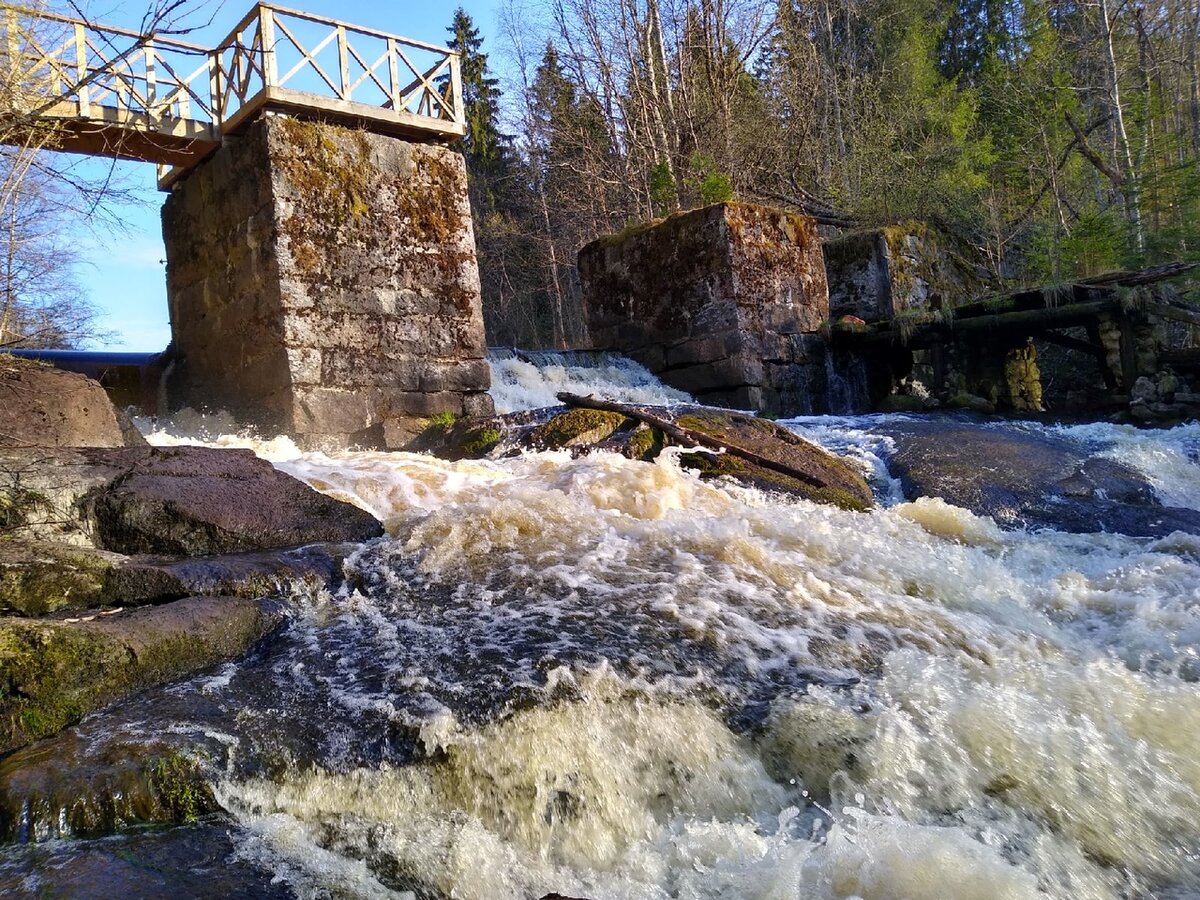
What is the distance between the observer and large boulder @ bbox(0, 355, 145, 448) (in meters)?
4.34

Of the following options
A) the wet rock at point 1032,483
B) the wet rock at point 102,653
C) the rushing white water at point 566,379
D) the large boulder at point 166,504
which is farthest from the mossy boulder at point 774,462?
the wet rock at point 102,653

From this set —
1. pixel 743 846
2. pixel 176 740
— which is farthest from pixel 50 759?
pixel 743 846

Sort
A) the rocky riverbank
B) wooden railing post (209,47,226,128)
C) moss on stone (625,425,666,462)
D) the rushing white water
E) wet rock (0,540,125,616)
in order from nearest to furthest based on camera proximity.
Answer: the rocky riverbank, wet rock (0,540,125,616), moss on stone (625,425,666,462), wooden railing post (209,47,226,128), the rushing white water

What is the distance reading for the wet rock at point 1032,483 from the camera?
18.7 feet

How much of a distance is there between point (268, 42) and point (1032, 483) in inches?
265

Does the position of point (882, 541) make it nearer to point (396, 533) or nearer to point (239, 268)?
point (396, 533)

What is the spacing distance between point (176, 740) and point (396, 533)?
2.04m

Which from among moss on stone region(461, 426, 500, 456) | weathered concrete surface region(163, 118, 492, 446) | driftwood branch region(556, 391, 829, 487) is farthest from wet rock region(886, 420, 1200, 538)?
weathered concrete surface region(163, 118, 492, 446)

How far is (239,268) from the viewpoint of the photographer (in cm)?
727

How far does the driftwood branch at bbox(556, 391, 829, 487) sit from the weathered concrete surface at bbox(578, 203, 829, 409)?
3525mm

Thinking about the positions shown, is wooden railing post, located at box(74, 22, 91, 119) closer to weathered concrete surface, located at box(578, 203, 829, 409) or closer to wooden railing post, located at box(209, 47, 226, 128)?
wooden railing post, located at box(209, 47, 226, 128)

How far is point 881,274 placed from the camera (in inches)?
498

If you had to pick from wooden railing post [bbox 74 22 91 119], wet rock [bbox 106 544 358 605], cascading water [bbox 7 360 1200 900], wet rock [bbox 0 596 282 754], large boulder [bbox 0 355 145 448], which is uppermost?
wooden railing post [bbox 74 22 91 119]

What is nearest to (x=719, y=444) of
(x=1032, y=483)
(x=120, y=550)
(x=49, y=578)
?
(x=1032, y=483)
